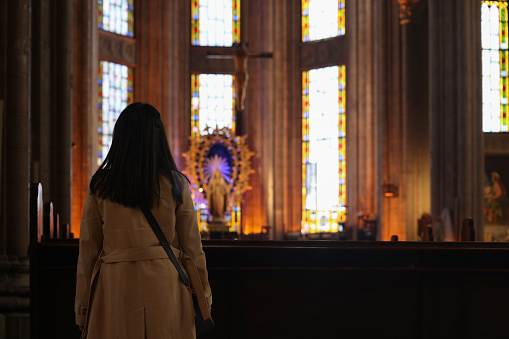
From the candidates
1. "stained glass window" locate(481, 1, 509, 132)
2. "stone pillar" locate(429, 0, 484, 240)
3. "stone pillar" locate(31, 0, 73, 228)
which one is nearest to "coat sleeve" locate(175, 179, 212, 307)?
"stone pillar" locate(31, 0, 73, 228)

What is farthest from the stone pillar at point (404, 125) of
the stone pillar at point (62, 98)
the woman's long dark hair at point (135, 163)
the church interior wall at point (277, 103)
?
the woman's long dark hair at point (135, 163)

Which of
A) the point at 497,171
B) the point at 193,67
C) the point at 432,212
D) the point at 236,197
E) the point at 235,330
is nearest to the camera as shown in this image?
the point at 235,330

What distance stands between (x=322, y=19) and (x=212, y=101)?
410 centimetres

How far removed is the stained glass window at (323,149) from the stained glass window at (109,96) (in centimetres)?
522

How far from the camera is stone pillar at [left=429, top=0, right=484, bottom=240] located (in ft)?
47.2

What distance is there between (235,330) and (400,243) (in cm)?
119

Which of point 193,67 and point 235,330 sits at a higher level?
point 193,67

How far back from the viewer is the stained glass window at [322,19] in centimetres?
2170

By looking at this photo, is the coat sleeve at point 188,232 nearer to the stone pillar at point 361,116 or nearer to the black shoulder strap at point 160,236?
the black shoulder strap at point 160,236

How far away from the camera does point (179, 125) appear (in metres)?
21.9

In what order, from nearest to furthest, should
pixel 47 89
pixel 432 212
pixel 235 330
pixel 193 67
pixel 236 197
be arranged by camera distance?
1. pixel 235 330
2. pixel 47 89
3. pixel 432 212
4. pixel 236 197
5. pixel 193 67

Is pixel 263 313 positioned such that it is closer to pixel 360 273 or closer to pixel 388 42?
pixel 360 273

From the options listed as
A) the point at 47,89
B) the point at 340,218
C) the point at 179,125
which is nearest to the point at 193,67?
the point at 179,125

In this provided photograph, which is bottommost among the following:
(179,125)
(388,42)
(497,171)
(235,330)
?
(235,330)
